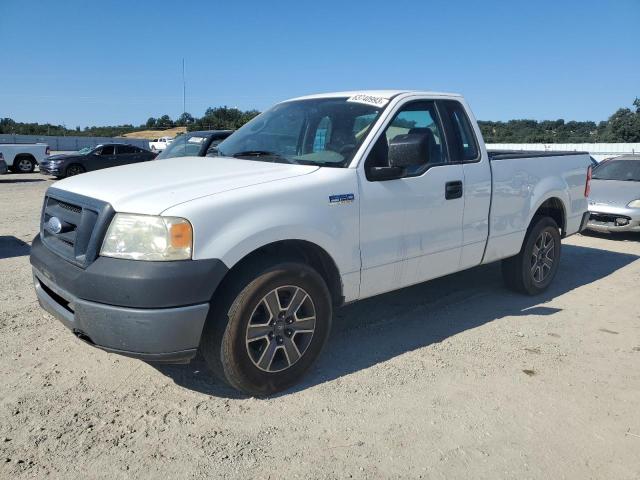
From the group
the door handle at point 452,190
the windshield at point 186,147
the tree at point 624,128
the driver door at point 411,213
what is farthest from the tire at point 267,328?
the tree at point 624,128

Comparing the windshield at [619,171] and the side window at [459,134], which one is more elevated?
the side window at [459,134]

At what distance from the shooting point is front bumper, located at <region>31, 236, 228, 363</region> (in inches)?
113

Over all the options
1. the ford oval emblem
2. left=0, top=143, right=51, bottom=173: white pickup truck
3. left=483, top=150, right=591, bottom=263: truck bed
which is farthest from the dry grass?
the ford oval emblem

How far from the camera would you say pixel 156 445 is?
2893 mm

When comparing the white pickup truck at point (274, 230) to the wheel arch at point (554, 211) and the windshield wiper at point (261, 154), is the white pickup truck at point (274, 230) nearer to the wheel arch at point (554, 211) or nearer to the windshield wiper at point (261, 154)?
the windshield wiper at point (261, 154)

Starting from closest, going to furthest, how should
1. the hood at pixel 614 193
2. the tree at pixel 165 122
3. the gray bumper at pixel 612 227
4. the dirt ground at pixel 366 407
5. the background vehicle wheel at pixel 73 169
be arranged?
the dirt ground at pixel 366 407
the gray bumper at pixel 612 227
the hood at pixel 614 193
the background vehicle wheel at pixel 73 169
the tree at pixel 165 122

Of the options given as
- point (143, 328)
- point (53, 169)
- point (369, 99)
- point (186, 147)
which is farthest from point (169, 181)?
point (53, 169)

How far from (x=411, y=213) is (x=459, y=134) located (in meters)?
1.07

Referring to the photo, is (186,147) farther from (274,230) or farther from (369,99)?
(274,230)

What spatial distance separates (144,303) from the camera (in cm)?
288

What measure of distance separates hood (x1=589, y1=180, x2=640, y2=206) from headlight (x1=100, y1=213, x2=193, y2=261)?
340 inches

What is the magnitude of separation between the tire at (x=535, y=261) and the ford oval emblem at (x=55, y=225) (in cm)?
423

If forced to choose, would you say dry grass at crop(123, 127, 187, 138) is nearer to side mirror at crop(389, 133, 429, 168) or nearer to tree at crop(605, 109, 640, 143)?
tree at crop(605, 109, 640, 143)

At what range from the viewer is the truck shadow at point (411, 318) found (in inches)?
149
